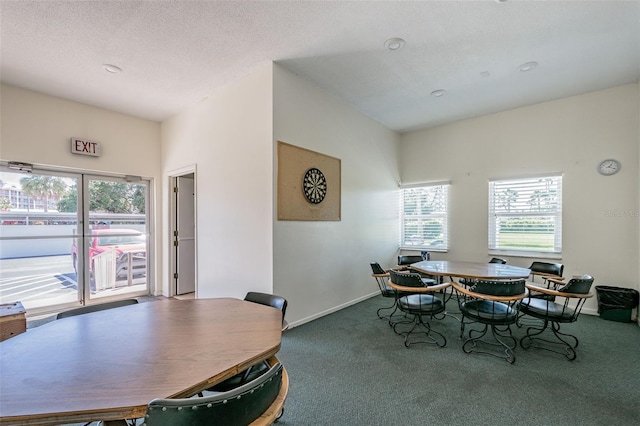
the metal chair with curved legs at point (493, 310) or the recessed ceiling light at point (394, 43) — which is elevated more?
the recessed ceiling light at point (394, 43)

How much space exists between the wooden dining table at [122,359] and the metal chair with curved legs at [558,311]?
2.62 m

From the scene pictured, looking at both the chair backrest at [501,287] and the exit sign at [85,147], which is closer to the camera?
the chair backrest at [501,287]

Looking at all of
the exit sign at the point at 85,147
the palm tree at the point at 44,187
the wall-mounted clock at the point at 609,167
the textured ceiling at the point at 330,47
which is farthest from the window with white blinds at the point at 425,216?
the palm tree at the point at 44,187

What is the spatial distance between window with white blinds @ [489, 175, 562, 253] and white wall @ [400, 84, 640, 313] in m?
0.12

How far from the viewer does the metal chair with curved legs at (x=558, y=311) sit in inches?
103

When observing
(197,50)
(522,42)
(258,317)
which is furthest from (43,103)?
(522,42)

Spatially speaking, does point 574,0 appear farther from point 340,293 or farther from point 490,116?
point 340,293

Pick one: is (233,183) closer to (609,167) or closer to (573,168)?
(573,168)

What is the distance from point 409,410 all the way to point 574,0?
3523mm

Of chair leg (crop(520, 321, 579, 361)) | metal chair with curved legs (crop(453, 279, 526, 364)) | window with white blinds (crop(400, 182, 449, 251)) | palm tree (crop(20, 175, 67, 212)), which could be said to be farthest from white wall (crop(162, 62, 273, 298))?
window with white blinds (crop(400, 182, 449, 251))

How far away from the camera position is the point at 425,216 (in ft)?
18.0

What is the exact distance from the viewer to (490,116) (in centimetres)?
483

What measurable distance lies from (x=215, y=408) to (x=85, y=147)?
195 inches

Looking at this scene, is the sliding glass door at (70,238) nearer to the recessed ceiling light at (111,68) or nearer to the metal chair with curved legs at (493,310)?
the recessed ceiling light at (111,68)
